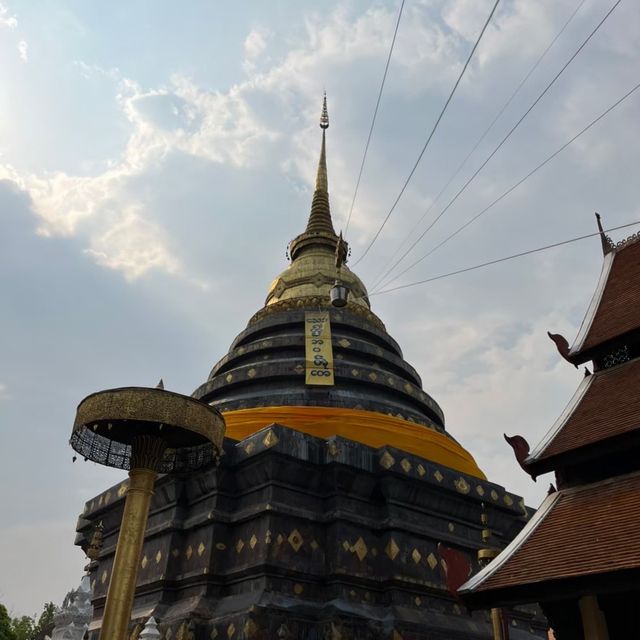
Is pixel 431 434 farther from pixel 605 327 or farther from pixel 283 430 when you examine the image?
pixel 605 327

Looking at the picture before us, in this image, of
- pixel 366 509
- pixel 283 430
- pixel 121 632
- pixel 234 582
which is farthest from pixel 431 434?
pixel 121 632

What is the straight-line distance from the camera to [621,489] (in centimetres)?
779

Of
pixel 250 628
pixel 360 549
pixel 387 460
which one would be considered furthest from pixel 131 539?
pixel 387 460

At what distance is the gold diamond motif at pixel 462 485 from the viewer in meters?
13.7

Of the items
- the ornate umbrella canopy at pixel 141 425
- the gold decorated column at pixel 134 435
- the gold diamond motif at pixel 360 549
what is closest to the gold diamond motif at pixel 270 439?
the ornate umbrella canopy at pixel 141 425

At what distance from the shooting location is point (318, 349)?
17.5 meters

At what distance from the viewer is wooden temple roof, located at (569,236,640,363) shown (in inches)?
393

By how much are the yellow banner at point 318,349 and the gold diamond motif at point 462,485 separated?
4.27 metres

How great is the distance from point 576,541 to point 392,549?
5.66 metres

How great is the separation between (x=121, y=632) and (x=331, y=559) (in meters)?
4.36

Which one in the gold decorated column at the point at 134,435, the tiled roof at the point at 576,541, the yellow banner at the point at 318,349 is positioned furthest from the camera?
the yellow banner at the point at 318,349

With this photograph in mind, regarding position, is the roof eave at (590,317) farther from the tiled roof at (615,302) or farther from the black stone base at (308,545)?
the black stone base at (308,545)

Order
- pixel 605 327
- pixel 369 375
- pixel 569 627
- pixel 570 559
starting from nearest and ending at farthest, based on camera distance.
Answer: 1. pixel 570 559
2. pixel 569 627
3. pixel 605 327
4. pixel 369 375

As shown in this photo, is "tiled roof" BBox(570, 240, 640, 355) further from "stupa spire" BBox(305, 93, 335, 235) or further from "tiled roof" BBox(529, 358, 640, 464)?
"stupa spire" BBox(305, 93, 335, 235)
